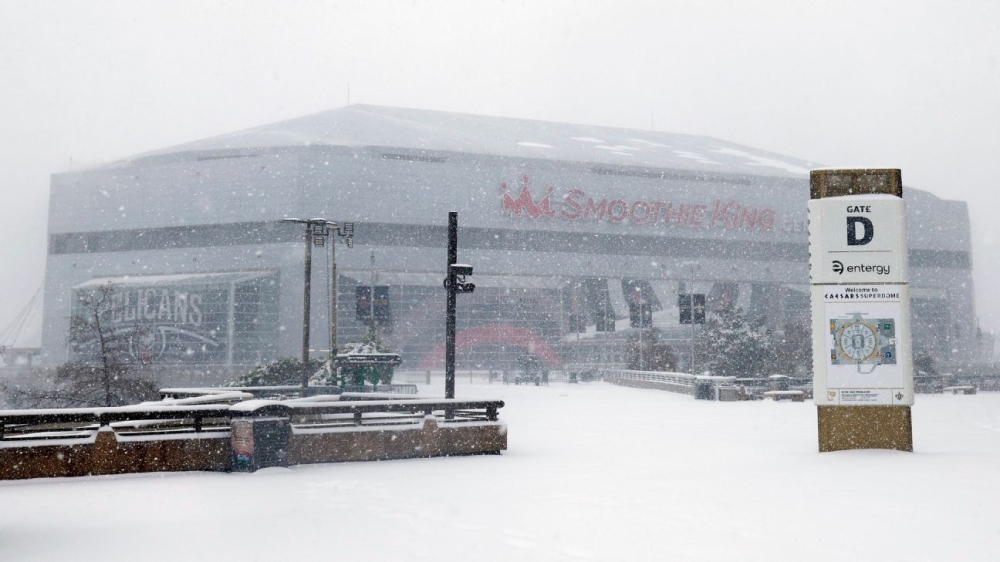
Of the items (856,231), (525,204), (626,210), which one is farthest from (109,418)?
(626,210)

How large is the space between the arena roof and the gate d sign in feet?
211

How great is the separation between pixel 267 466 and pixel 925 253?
300ft

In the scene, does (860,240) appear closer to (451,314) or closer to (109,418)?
(451,314)

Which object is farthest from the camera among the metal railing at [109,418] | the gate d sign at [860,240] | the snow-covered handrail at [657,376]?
the snow-covered handrail at [657,376]

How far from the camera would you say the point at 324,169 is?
73688 mm

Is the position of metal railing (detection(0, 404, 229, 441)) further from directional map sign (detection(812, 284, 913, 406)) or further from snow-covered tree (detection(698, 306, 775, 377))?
snow-covered tree (detection(698, 306, 775, 377))

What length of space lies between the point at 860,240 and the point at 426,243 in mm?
62165

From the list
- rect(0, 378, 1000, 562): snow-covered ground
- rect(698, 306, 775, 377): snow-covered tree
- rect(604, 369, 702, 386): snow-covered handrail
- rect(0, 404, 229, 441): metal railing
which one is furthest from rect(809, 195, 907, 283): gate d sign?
rect(698, 306, 775, 377): snow-covered tree

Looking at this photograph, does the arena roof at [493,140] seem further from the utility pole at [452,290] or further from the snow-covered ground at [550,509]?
the snow-covered ground at [550,509]

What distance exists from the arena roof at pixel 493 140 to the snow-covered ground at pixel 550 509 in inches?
2557

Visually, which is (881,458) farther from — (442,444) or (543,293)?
(543,293)

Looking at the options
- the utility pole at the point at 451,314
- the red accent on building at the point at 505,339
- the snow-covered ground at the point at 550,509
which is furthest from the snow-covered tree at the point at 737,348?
the snow-covered ground at the point at 550,509

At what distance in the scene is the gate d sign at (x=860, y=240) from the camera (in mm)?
14875

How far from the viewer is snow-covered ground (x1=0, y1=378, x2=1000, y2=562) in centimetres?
778
